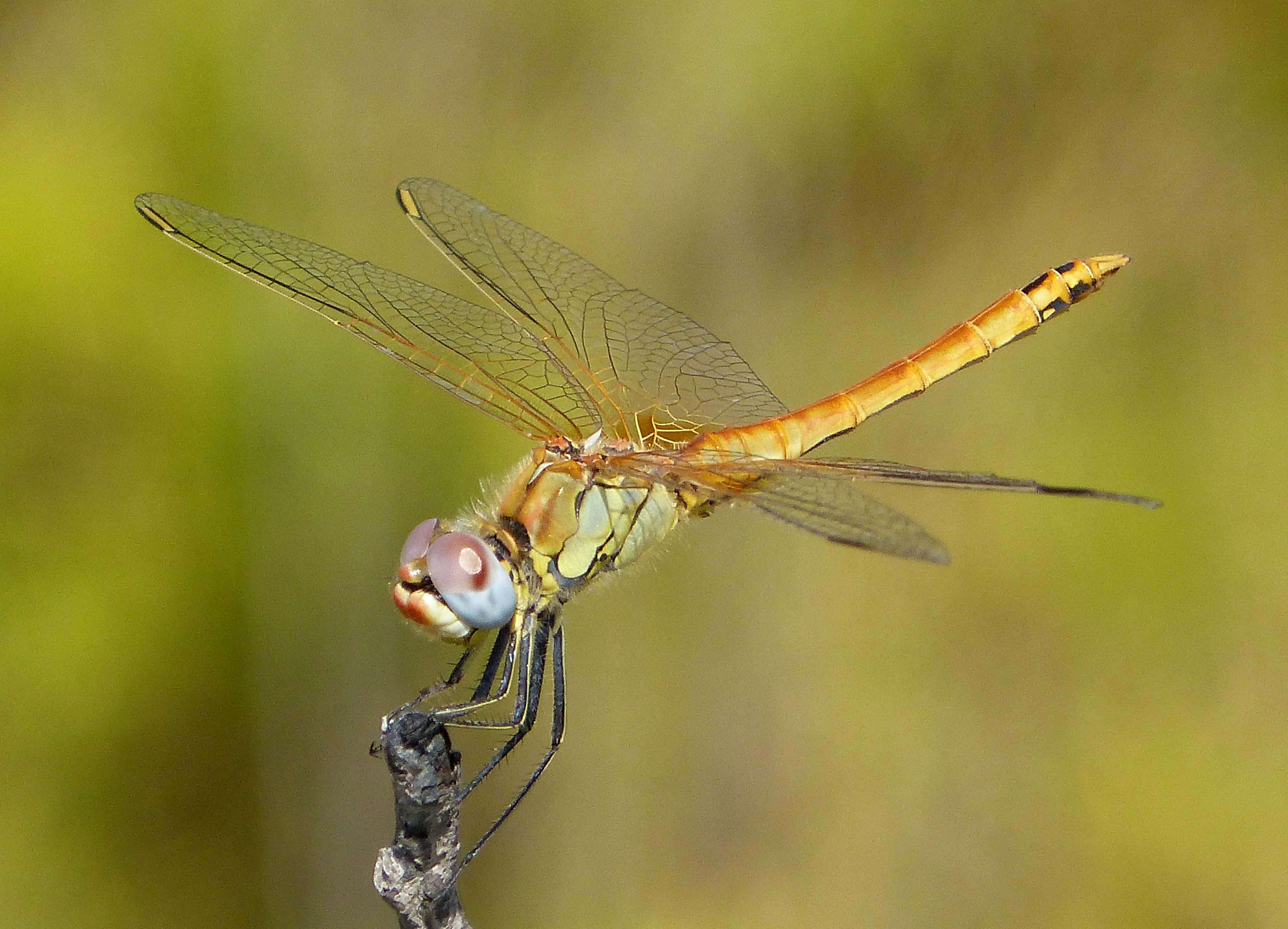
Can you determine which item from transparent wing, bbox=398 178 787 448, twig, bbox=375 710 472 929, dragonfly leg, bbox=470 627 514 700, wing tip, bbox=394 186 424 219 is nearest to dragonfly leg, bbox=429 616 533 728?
dragonfly leg, bbox=470 627 514 700

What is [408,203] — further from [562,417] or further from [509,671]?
[509,671]

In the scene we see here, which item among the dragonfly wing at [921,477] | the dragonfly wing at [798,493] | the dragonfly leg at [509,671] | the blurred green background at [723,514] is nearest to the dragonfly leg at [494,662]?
the dragonfly leg at [509,671]

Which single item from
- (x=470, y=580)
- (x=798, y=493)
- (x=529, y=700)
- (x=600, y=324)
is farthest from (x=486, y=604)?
(x=600, y=324)

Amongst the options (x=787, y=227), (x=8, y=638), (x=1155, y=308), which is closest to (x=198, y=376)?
(x=8, y=638)

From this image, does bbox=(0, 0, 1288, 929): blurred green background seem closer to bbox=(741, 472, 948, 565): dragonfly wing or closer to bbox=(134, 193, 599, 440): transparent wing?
bbox=(134, 193, 599, 440): transparent wing

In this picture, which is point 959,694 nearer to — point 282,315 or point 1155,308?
point 1155,308

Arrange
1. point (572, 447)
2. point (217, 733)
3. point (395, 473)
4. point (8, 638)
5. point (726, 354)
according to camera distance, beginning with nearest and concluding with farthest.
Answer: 1. point (572, 447)
2. point (726, 354)
3. point (8, 638)
4. point (217, 733)
5. point (395, 473)

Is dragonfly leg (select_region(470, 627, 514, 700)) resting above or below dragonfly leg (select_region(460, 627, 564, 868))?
above
